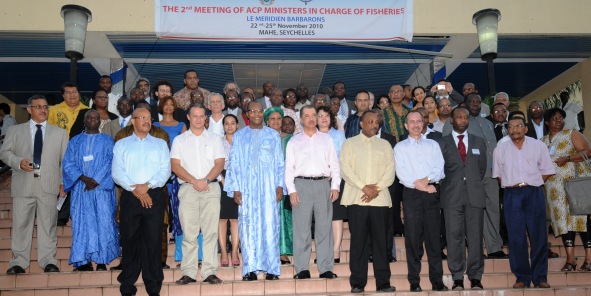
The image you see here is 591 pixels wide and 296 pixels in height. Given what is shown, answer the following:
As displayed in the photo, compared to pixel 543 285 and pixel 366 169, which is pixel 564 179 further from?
pixel 366 169

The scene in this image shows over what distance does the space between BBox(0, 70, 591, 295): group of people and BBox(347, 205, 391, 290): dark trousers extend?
1 centimetres

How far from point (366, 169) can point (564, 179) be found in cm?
244

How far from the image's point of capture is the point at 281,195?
22.9 feet

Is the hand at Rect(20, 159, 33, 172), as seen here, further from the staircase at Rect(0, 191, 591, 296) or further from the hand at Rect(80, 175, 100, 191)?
the staircase at Rect(0, 191, 591, 296)

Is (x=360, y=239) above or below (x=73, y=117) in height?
below

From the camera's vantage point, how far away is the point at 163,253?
6.98 meters

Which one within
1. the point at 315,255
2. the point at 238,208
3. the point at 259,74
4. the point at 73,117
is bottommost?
the point at 315,255

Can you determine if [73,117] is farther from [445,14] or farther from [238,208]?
[445,14]

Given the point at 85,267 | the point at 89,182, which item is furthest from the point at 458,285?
the point at 89,182

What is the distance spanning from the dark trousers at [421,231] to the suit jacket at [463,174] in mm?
222

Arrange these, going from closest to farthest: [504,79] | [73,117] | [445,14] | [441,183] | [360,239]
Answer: [360,239] < [441,183] < [73,117] < [445,14] < [504,79]

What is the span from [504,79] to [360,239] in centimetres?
949

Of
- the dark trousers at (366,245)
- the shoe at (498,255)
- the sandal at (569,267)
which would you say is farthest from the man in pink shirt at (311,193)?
the sandal at (569,267)

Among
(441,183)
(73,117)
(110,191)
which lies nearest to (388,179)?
(441,183)
